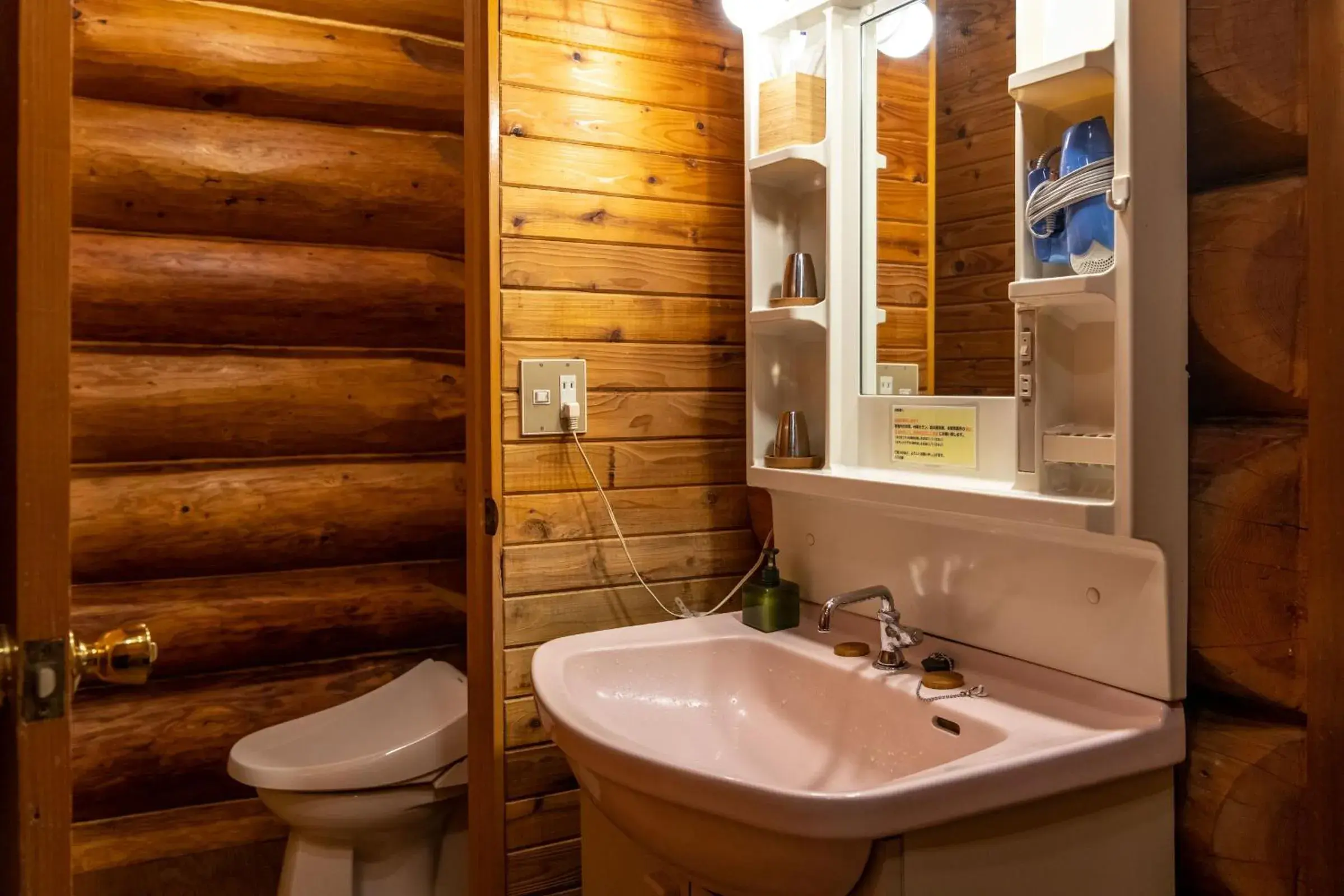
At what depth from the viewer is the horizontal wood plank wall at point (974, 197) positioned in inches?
52.4

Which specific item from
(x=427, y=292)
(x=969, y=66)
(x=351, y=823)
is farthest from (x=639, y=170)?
(x=351, y=823)

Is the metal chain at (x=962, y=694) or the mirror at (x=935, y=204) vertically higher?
the mirror at (x=935, y=204)

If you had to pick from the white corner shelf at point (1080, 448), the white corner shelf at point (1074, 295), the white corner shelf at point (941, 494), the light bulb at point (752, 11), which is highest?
the light bulb at point (752, 11)

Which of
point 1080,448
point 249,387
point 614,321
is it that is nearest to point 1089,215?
point 1080,448

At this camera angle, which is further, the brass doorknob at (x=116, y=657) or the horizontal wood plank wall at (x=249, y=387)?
the horizontal wood plank wall at (x=249, y=387)

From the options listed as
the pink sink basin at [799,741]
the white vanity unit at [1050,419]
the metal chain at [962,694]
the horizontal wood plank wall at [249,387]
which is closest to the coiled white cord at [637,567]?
the pink sink basin at [799,741]

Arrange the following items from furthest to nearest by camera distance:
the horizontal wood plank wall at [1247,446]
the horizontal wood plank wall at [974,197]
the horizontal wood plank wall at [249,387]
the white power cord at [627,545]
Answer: the horizontal wood plank wall at [249,387], the white power cord at [627,545], the horizontal wood plank wall at [974,197], the horizontal wood plank wall at [1247,446]

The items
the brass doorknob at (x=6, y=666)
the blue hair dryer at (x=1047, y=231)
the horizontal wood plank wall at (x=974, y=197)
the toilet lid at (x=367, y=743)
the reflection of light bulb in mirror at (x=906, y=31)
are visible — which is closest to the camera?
the brass doorknob at (x=6, y=666)

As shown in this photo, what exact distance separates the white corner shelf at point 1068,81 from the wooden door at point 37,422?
3.12ft

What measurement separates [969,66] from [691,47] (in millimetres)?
579

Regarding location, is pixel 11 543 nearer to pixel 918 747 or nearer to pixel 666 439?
pixel 918 747

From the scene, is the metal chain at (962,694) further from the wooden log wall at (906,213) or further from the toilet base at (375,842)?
the toilet base at (375,842)

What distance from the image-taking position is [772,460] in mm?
1634

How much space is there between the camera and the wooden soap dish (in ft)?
5.23
